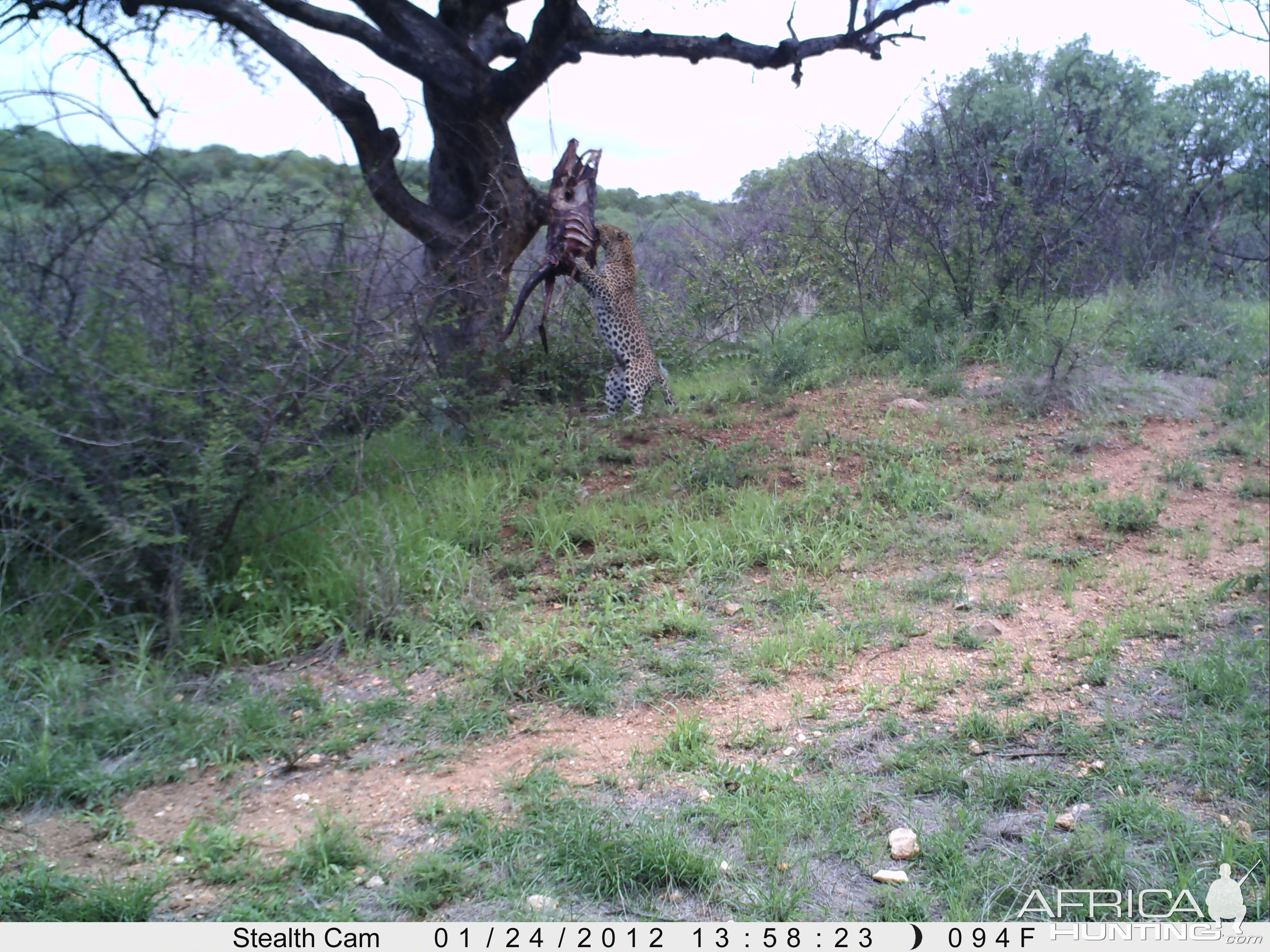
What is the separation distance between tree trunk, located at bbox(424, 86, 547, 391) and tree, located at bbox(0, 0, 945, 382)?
11mm

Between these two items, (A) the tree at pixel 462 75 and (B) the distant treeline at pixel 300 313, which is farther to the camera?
(A) the tree at pixel 462 75

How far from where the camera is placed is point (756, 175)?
16094 mm

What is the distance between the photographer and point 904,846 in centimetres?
251

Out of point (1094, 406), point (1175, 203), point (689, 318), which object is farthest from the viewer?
point (1175, 203)

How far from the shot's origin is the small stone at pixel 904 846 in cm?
249

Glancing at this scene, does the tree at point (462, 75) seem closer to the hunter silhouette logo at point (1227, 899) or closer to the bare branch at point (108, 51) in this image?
the bare branch at point (108, 51)

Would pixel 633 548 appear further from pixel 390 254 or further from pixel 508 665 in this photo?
pixel 390 254

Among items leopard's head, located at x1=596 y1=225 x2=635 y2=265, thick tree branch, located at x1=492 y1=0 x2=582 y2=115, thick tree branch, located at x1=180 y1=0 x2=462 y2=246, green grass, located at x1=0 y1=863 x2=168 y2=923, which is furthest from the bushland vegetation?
thick tree branch, located at x1=492 y1=0 x2=582 y2=115

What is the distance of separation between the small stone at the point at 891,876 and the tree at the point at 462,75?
185 inches

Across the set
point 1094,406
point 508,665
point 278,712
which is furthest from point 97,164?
point 1094,406

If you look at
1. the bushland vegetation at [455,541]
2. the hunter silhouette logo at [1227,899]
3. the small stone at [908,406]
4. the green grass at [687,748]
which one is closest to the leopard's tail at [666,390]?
the bushland vegetation at [455,541]

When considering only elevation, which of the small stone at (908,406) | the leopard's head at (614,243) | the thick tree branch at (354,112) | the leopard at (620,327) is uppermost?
the thick tree branch at (354,112)

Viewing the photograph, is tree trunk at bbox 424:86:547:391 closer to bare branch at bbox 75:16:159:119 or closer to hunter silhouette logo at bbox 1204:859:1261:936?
bare branch at bbox 75:16:159:119

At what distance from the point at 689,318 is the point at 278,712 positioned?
6.77m
